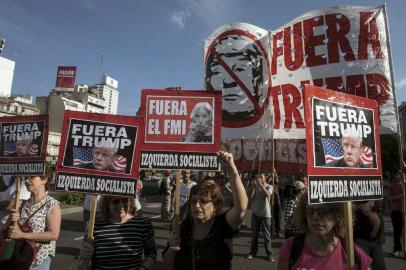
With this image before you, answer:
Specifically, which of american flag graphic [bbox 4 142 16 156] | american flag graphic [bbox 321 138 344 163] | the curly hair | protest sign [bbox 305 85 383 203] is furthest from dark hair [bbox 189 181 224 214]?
american flag graphic [bbox 4 142 16 156]

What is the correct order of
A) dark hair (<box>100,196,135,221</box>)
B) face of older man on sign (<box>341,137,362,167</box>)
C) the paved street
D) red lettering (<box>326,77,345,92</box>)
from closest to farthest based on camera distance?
face of older man on sign (<box>341,137,362,167</box>) < dark hair (<box>100,196,135,221</box>) < the paved street < red lettering (<box>326,77,345,92</box>)

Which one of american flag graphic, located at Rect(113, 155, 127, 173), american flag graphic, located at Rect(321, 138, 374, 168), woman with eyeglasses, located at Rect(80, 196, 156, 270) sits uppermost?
american flag graphic, located at Rect(321, 138, 374, 168)

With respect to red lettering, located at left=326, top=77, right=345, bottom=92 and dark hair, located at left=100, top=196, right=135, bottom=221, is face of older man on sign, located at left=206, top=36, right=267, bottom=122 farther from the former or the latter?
dark hair, located at left=100, top=196, right=135, bottom=221

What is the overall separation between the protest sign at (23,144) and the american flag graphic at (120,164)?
3.42 ft

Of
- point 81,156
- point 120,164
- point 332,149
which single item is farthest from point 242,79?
point 332,149

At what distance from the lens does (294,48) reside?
27.5ft

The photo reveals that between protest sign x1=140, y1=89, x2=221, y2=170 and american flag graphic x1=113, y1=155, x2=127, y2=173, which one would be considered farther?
protest sign x1=140, y1=89, x2=221, y2=170

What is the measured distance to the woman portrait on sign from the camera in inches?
166

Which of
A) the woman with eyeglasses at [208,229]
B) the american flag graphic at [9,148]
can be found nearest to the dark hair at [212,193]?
the woman with eyeglasses at [208,229]

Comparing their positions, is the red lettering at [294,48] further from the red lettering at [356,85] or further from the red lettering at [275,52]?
the red lettering at [356,85]

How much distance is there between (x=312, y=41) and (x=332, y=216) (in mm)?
6208

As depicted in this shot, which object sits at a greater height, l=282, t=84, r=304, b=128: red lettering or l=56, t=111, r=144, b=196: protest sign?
l=282, t=84, r=304, b=128: red lettering

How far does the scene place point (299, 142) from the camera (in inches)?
368

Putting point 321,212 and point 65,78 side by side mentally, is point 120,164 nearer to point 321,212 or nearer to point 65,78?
point 321,212
